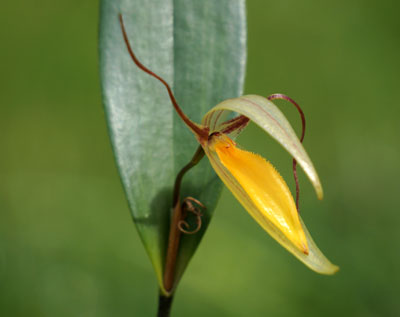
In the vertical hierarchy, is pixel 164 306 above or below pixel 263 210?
below

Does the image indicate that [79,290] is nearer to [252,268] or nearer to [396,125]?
[252,268]

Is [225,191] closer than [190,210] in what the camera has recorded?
No

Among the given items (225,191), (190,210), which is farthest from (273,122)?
(225,191)

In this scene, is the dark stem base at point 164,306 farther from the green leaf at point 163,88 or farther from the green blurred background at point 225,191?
the green blurred background at point 225,191

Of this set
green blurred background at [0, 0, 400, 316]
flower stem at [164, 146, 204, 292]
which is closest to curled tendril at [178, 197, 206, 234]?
flower stem at [164, 146, 204, 292]

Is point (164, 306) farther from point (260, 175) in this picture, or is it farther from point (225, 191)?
point (225, 191)

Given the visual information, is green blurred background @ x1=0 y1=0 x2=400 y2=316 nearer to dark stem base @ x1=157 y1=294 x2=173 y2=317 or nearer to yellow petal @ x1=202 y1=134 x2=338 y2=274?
dark stem base @ x1=157 y1=294 x2=173 y2=317

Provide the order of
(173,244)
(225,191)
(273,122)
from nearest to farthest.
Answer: (273,122) < (173,244) < (225,191)
